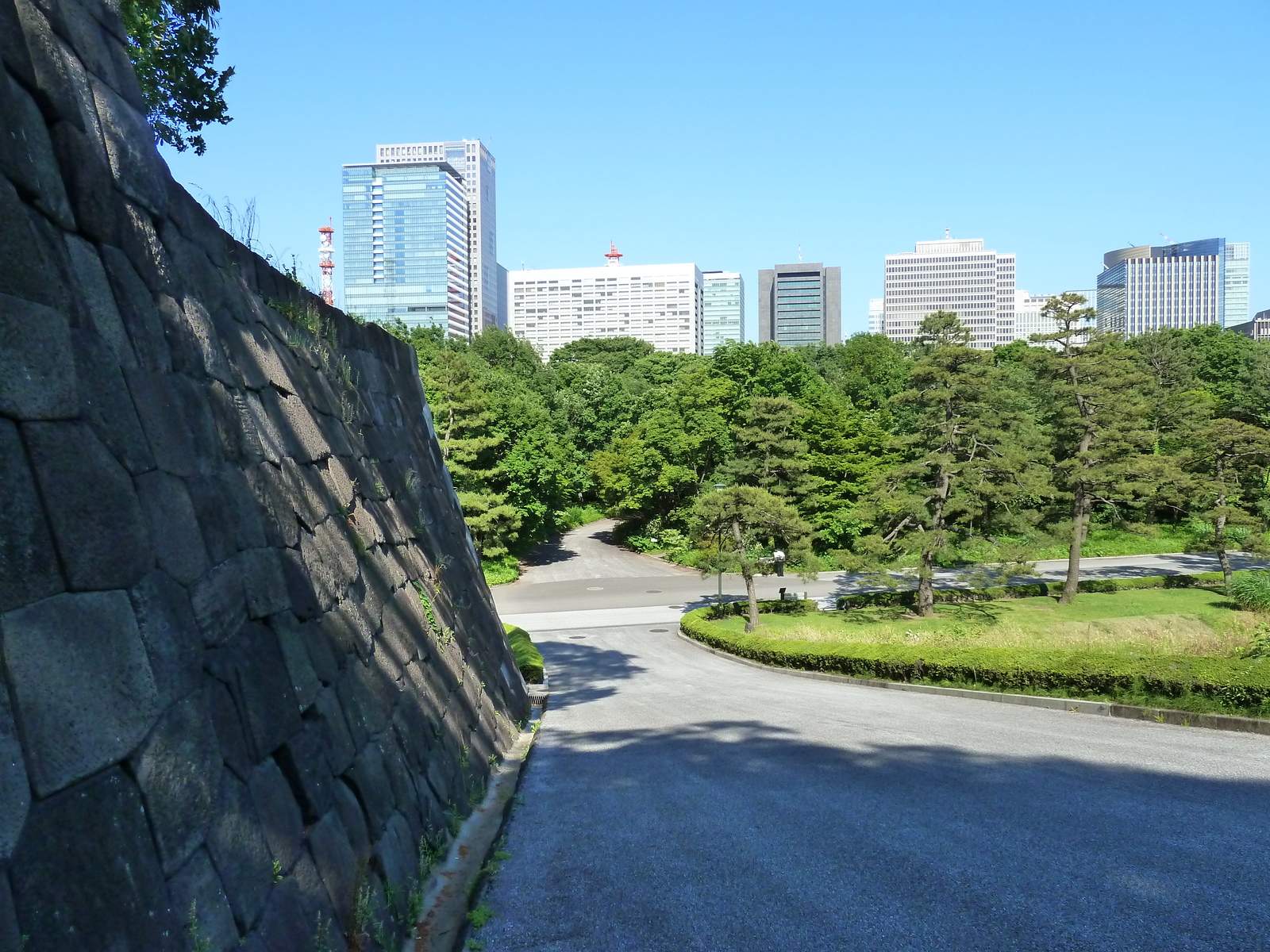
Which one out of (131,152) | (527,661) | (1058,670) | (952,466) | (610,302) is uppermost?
(610,302)

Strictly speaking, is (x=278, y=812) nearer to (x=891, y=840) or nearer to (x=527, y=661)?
(x=891, y=840)

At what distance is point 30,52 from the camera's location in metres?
2.94

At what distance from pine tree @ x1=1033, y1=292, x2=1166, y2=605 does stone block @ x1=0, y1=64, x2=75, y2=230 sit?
2934 centimetres

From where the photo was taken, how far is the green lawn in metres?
17.2

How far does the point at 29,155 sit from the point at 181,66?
14271mm

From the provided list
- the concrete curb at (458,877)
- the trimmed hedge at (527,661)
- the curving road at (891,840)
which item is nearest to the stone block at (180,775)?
the concrete curb at (458,877)

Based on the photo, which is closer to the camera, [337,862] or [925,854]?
[337,862]

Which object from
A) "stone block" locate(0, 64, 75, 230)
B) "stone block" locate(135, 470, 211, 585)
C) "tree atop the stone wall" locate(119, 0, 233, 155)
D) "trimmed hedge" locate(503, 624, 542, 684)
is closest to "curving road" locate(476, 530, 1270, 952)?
"stone block" locate(135, 470, 211, 585)

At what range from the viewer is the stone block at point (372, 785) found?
4.13 m

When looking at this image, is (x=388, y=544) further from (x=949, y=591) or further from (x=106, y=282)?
(x=949, y=591)

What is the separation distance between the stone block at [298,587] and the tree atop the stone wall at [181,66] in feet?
37.4

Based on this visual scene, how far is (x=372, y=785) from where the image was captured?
4324 millimetres

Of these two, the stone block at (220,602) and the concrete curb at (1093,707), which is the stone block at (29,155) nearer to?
the stone block at (220,602)

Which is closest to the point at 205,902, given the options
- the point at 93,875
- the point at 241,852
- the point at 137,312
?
the point at 241,852
